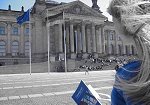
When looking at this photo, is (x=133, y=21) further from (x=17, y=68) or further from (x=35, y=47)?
(x=35, y=47)

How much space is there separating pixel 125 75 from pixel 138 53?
0.45 feet

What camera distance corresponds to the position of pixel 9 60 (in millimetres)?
59219

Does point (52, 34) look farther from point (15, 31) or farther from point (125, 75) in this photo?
point (125, 75)

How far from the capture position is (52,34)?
66375 mm

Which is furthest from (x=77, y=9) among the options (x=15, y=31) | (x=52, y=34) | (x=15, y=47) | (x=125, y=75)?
(x=125, y=75)

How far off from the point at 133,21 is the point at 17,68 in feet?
157

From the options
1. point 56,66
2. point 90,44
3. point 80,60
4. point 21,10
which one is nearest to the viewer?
point 56,66

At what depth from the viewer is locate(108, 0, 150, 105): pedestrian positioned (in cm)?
133

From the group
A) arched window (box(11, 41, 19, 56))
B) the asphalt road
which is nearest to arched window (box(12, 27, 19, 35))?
arched window (box(11, 41, 19, 56))

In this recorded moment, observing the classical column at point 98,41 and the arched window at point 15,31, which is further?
the classical column at point 98,41

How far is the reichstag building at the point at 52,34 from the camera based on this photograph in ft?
200

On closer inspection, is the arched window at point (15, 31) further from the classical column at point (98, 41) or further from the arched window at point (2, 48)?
A: the classical column at point (98, 41)

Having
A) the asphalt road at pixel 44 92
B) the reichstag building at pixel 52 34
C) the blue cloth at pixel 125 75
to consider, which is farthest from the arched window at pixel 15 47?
the blue cloth at pixel 125 75

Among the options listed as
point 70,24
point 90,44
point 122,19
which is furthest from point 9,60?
point 122,19
